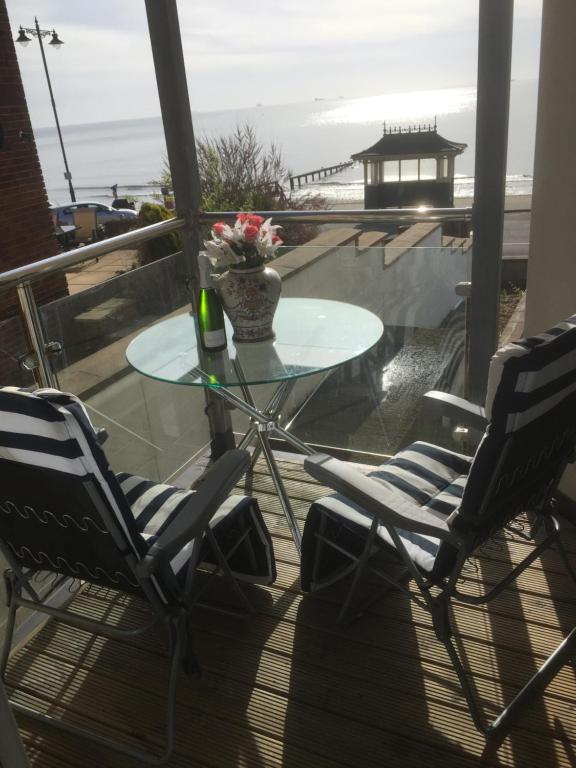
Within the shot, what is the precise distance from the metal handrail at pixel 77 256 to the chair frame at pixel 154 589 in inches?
35.2

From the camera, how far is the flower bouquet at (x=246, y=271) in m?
2.26

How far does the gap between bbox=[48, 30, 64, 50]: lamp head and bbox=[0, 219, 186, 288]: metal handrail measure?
33.8ft

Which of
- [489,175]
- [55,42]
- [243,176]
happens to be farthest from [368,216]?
[55,42]

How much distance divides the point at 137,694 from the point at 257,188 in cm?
678

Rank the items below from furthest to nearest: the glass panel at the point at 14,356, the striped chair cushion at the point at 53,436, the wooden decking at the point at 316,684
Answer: the glass panel at the point at 14,356 → the wooden decking at the point at 316,684 → the striped chair cushion at the point at 53,436

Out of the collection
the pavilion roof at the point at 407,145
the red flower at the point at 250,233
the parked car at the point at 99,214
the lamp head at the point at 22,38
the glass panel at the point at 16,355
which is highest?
the lamp head at the point at 22,38

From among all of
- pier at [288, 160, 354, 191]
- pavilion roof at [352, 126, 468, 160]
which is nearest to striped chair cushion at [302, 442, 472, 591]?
pavilion roof at [352, 126, 468, 160]

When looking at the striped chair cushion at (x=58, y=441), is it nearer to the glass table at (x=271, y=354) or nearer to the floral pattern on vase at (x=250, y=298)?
the glass table at (x=271, y=354)

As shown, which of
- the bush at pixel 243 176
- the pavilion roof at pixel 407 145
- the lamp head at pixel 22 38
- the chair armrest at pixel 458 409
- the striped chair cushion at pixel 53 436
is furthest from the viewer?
the lamp head at pixel 22 38

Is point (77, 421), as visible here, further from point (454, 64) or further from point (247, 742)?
point (454, 64)

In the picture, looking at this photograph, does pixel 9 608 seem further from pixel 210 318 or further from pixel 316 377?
pixel 316 377

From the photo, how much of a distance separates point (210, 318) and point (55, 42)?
11.2m

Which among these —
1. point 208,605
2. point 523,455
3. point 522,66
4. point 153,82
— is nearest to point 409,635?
point 208,605

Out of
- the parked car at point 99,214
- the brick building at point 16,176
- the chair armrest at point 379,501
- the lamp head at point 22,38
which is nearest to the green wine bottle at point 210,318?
the chair armrest at point 379,501
